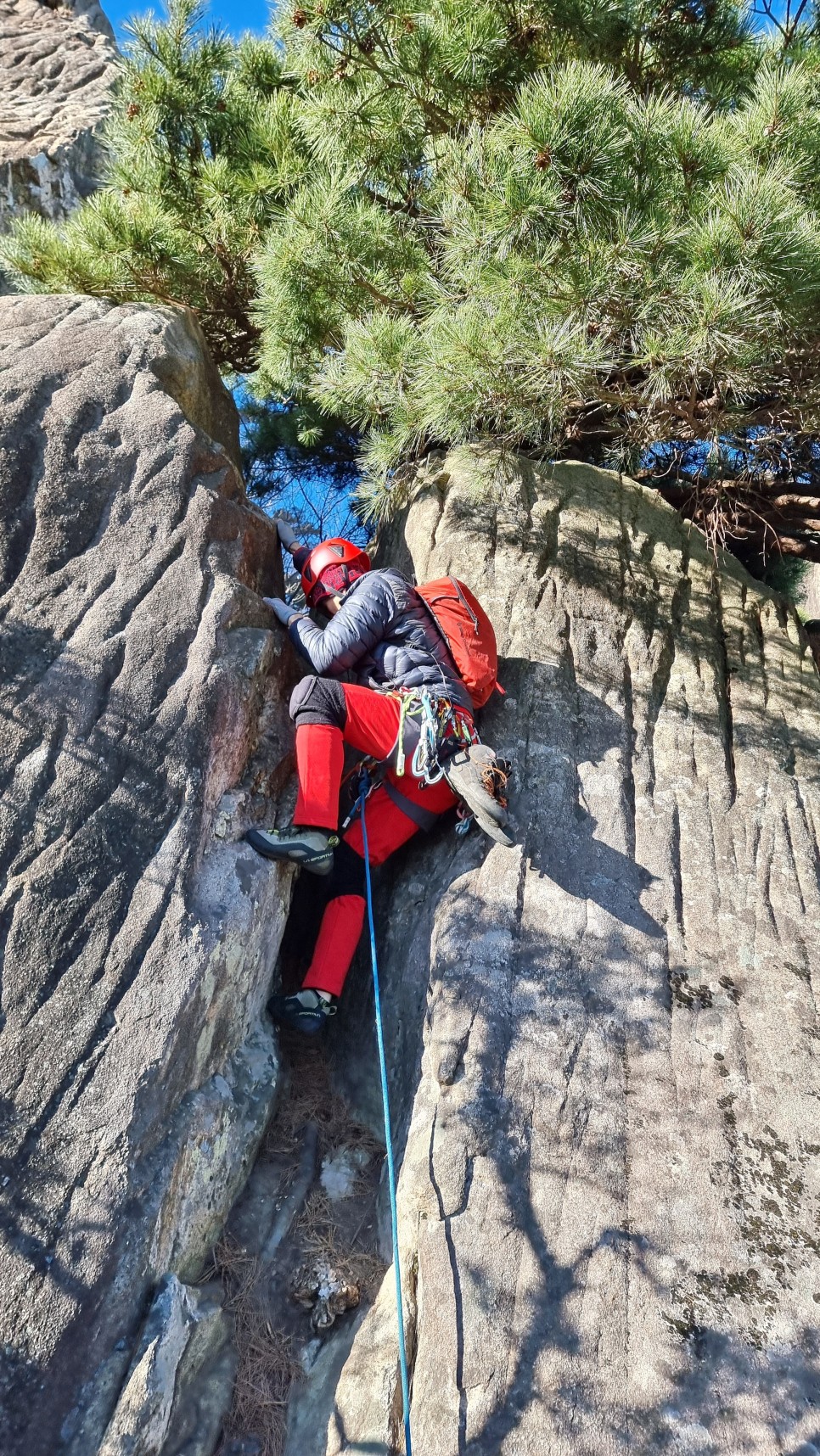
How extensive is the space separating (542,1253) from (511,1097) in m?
0.54

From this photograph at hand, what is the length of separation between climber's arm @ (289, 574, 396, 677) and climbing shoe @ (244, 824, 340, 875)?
2.84ft

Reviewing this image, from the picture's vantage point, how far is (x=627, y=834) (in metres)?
4.70

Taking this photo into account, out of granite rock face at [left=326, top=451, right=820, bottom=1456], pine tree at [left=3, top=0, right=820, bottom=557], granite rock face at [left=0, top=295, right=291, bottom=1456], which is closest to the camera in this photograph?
granite rock face at [left=0, top=295, right=291, bottom=1456]

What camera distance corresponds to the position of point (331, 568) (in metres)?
5.16

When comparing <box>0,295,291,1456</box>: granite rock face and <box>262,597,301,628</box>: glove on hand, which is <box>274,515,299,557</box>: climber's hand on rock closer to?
<box>0,295,291,1456</box>: granite rock face

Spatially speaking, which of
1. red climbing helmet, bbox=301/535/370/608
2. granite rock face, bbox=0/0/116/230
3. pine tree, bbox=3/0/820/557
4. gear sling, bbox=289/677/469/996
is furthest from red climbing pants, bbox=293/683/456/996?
granite rock face, bbox=0/0/116/230

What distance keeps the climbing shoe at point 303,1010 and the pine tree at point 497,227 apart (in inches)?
97.9

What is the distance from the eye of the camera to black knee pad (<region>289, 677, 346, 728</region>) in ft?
14.5

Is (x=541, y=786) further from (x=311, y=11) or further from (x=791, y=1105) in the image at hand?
(x=311, y=11)

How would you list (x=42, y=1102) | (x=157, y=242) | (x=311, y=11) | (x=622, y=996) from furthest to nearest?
(x=157, y=242)
(x=311, y=11)
(x=622, y=996)
(x=42, y=1102)

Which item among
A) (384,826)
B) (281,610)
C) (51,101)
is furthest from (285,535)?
(51,101)

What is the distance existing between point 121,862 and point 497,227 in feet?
9.38

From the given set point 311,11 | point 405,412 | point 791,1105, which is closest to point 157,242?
point 311,11

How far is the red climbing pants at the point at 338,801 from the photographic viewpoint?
432 cm
